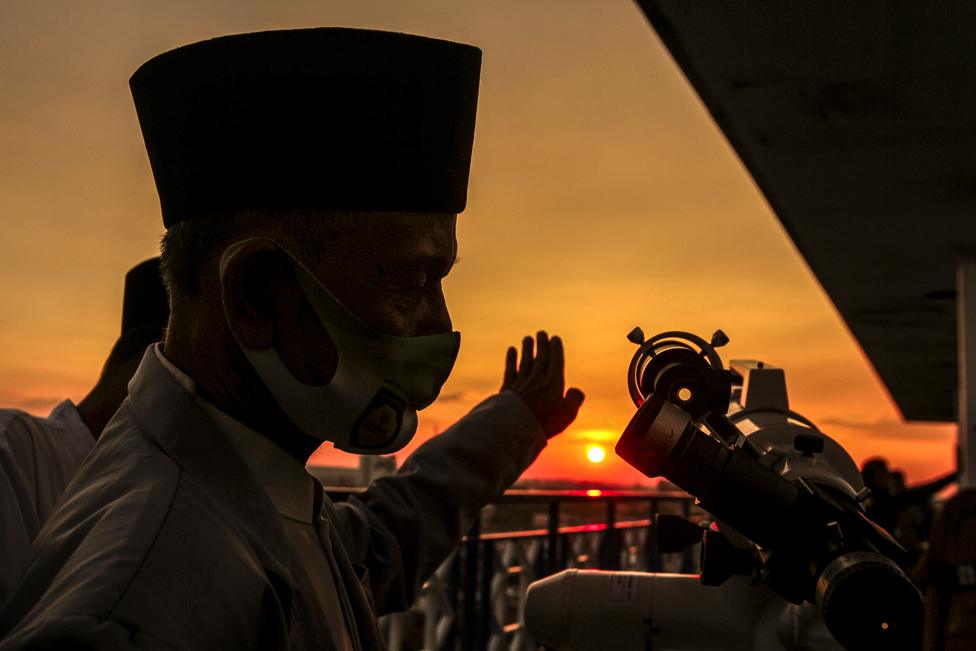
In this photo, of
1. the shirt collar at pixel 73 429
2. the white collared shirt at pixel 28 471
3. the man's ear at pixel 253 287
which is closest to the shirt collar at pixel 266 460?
the man's ear at pixel 253 287

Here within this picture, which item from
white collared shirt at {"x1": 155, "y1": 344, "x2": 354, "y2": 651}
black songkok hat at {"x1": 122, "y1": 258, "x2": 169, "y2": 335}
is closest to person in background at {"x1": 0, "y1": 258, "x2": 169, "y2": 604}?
black songkok hat at {"x1": 122, "y1": 258, "x2": 169, "y2": 335}

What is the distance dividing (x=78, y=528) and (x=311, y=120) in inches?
22.2

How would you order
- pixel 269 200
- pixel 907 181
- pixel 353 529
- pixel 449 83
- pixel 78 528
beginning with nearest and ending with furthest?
pixel 78 528 < pixel 269 200 < pixel 449 83 < pixel 353 529 < pixel 907 181

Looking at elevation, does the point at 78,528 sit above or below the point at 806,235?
below

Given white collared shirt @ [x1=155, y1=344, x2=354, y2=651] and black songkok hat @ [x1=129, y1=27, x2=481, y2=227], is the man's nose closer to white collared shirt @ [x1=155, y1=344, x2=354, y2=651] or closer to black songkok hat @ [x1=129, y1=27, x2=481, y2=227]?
black songkok hat @ [x1=129, y1=27, x2=481, y2=227]

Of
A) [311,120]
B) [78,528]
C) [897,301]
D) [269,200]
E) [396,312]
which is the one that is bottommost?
[78,528]

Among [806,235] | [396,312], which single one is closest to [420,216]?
[396,312]

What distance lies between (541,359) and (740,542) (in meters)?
0.71

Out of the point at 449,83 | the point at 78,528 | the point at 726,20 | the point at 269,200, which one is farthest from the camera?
the point at 726,20

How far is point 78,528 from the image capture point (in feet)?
3.30

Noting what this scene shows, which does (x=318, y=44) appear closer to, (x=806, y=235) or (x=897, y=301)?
(x=806, y=235)

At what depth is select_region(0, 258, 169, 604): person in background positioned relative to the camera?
2027mm

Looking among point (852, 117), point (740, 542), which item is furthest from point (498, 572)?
point (740, 542)

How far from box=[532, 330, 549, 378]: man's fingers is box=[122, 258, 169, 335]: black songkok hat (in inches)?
44.5
